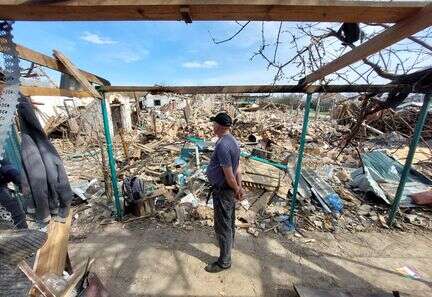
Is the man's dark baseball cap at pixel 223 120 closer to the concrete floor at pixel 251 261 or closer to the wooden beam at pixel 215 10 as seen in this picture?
the wooden beam at pixel 215 10

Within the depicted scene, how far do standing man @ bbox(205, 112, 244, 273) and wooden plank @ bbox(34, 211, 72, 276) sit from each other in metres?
1.71

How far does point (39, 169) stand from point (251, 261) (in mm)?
3064

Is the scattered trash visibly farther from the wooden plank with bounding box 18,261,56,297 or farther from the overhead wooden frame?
the wooden plank with bounding box 18,261,56,297

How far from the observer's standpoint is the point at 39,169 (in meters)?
1.94

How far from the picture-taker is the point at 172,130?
14961 millimetres

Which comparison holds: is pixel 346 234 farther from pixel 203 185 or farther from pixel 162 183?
pixel 162 183

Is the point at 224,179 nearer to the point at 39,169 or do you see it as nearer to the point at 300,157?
the point at 300,157

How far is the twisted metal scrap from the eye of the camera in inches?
64.2

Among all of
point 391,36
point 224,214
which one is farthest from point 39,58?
point 391,36

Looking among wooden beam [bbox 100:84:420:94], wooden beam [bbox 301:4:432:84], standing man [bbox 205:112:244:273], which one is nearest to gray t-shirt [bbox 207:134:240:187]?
standing man [bbox 205:112:244:273]

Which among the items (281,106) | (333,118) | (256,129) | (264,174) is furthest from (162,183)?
(281,106)

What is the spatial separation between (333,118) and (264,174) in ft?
59.2

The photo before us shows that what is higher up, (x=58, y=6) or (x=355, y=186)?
(x=58, y=6)

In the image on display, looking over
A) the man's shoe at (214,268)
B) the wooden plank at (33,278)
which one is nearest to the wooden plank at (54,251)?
the wooden plank at (33,278)
